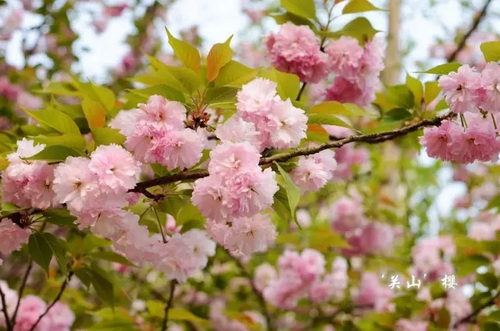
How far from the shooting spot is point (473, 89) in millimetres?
1004

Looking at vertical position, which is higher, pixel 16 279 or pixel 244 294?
pixel 16 279

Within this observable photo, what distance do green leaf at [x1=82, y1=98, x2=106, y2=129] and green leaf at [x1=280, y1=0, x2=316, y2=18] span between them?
584 millimetres

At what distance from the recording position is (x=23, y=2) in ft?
10.9

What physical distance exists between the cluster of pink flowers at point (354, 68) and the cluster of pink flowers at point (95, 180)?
685mm

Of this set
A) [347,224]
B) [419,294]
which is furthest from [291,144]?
[347,224]

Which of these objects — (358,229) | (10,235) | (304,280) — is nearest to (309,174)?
(10,235)

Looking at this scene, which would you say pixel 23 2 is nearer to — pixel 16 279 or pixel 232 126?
pixel 16 279

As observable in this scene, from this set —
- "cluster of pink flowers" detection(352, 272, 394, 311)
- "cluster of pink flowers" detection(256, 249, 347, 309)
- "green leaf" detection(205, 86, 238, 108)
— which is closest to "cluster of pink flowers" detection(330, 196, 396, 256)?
"cluster of pink flowers" detection(352, 272, 394, 311)

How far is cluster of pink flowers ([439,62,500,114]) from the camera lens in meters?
1.00

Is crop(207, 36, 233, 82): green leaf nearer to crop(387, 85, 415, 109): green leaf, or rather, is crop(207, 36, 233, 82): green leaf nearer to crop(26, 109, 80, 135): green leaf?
crop(26, 109, 80, 135): green leaf

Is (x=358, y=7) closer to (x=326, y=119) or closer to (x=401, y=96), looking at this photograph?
(x=401, y=96)

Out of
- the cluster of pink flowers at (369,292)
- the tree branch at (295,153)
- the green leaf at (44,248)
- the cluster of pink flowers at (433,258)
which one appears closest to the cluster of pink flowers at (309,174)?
the tree branch at (295,153)

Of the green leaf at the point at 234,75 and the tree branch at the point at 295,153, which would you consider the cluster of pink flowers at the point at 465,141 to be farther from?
the green leaf at the point at 234,75

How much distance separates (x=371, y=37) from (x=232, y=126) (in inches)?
25.4
